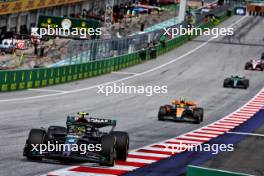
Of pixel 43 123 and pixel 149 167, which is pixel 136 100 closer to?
pixel 43 123

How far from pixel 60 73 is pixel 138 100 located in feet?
25.0

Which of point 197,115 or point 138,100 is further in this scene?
point 138,100

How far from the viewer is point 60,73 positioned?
4744cm

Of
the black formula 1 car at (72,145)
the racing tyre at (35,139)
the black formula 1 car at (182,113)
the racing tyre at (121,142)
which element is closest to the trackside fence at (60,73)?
the black formula 1 car at (182,113)

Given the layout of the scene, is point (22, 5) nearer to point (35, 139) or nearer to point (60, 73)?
point (60, 73)

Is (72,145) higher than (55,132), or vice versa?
(55,132)

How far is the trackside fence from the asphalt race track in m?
0.64

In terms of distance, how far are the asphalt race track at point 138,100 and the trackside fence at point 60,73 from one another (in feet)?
2.11

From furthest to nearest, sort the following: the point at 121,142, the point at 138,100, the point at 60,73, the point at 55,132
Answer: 1. the point at 60,73
2. the point at 138,100
3. the point at 121,142
4. the point at 55,132

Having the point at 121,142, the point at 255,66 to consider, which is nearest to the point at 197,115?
the point at 121,142

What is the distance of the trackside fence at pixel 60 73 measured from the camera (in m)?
40.6

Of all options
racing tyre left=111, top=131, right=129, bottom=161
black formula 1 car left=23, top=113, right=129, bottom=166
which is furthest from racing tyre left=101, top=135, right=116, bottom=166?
racing tyre left=111, top=131, right=129, bottom=161

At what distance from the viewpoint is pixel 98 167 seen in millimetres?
19062

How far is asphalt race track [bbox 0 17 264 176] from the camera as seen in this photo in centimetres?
Answer: 2398
